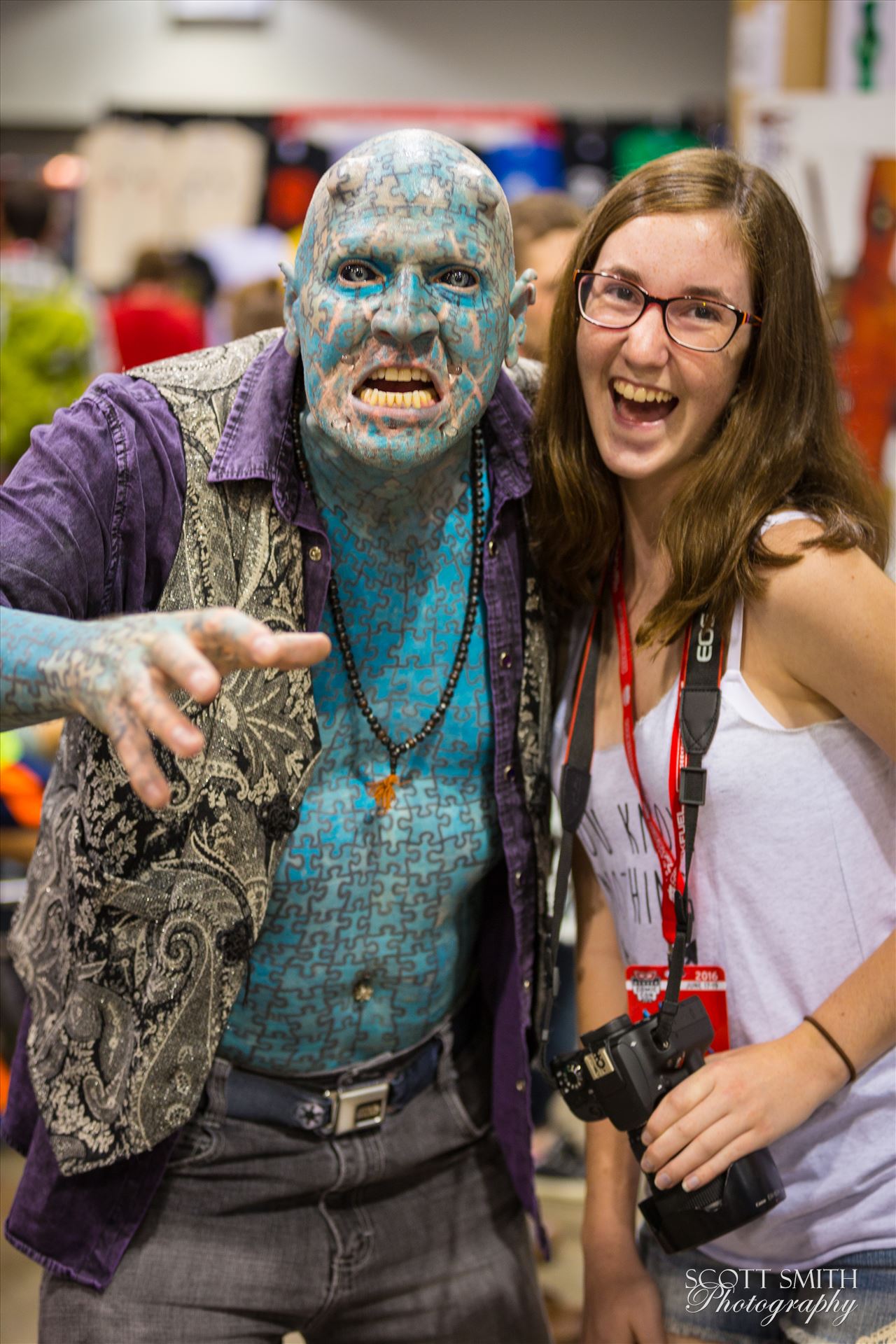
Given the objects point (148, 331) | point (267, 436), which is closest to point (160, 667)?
point (267, 436)

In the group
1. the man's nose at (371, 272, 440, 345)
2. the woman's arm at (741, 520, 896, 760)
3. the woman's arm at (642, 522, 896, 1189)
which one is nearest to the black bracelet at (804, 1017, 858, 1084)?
the woman's arm at (642, 522, 896, 1189)

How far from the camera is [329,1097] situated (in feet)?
5.48

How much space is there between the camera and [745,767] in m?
1.51

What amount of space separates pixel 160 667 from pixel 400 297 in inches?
22.7

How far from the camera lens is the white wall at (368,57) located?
7348mm

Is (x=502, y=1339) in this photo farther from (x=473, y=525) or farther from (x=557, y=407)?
(x=557, y=407)

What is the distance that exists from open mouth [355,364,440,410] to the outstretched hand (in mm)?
474

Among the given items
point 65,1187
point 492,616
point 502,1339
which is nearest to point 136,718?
point 492,616

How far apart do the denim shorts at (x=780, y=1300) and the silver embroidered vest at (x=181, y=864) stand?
Result: 63cm

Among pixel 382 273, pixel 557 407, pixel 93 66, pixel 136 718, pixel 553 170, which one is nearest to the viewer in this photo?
pixel 136 718

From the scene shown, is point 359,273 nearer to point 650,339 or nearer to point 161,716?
point 650,339

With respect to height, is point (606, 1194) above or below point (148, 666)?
below

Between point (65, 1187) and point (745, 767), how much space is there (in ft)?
3.01

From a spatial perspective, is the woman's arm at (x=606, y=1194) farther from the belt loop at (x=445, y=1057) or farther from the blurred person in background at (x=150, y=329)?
the blurred person in background at (x=150, y=329)
